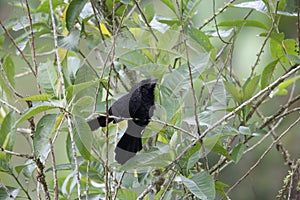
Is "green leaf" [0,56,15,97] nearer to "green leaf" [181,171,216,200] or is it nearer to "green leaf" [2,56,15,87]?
"green leaf" [2,56,15,87]

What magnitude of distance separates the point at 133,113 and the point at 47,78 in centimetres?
20

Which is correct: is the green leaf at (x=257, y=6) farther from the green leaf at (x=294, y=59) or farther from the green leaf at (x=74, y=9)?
the green leaf at (x=74, y=9)

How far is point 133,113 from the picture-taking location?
1182 mm

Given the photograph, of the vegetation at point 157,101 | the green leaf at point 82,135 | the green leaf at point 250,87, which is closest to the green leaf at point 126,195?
the vegetation at point 157,101

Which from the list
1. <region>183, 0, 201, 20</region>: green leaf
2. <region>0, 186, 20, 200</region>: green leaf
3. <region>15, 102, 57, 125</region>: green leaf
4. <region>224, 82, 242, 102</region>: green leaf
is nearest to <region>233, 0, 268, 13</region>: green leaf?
<region>183, 0, 201, 20</region>: green leaf

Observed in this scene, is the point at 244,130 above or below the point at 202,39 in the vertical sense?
below

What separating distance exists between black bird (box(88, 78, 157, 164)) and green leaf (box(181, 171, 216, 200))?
0.52ft

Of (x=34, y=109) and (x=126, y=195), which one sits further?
(x=126, y=195)

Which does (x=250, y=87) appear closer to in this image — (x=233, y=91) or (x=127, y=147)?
(x=233, y=91)

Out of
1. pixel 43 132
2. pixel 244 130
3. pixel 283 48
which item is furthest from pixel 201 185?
pixel 283 48

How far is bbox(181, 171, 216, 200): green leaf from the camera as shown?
1041mm

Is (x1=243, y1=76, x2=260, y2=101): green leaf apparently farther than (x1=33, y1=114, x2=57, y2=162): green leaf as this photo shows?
Yes

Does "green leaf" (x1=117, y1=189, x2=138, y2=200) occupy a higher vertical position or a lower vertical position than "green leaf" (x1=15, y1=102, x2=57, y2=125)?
lower

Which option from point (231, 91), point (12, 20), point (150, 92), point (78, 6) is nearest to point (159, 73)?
point (150, 92)
